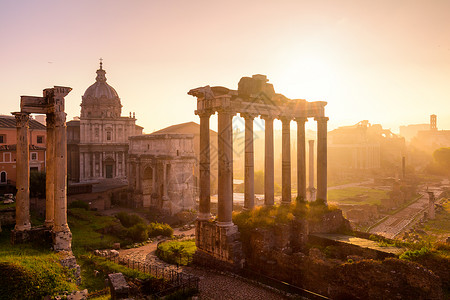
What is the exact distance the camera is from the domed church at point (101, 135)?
43844mm

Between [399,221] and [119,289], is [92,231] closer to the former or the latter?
[119,289]

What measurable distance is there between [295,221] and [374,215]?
88.4 ft

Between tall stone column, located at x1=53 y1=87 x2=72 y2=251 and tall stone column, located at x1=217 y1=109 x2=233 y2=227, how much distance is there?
675 cm

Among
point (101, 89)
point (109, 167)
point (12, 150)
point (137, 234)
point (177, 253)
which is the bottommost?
point (137, 234)

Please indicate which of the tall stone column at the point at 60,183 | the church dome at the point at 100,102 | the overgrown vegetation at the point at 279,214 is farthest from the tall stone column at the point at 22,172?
the church dome at the point at 100,102

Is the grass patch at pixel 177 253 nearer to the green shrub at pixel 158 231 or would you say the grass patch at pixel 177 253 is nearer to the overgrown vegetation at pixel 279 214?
the overgrown vegetation at pixel 279 214

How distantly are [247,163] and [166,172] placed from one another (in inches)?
766

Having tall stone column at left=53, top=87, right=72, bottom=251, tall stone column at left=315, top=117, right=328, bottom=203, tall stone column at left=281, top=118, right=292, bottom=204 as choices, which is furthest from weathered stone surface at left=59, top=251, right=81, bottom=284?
tall stone column at left=315, top=117, right=328, bottom=203

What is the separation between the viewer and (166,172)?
1355 inches

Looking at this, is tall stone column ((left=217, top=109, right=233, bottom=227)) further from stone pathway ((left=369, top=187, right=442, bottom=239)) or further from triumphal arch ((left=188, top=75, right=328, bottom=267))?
stone pathway ((left=369, top=187, right=442, bottom=239))

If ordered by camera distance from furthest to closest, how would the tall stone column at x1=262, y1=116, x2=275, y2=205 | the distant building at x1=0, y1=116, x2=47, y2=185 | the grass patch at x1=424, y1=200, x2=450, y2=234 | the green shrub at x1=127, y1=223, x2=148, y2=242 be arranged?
the distant building at x1=0, y1=116, x2=47, y2=185 → the grass patch at x1=424, y1=200, x2=450, y2=234 → the green shrub at x1=127, y1=223, x2=148, y2=242 → the tall stone column at x1=262, y1=116, x2=275, y2=205

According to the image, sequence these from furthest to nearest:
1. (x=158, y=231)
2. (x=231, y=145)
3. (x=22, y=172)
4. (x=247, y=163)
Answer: (x=158, y=231) → (x=247, y=163) → (x=22, y=172) → (x=231, y=145)

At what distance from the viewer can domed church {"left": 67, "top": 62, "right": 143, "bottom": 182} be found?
144 ft

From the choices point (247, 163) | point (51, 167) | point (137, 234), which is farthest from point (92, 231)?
point (247, 163)
